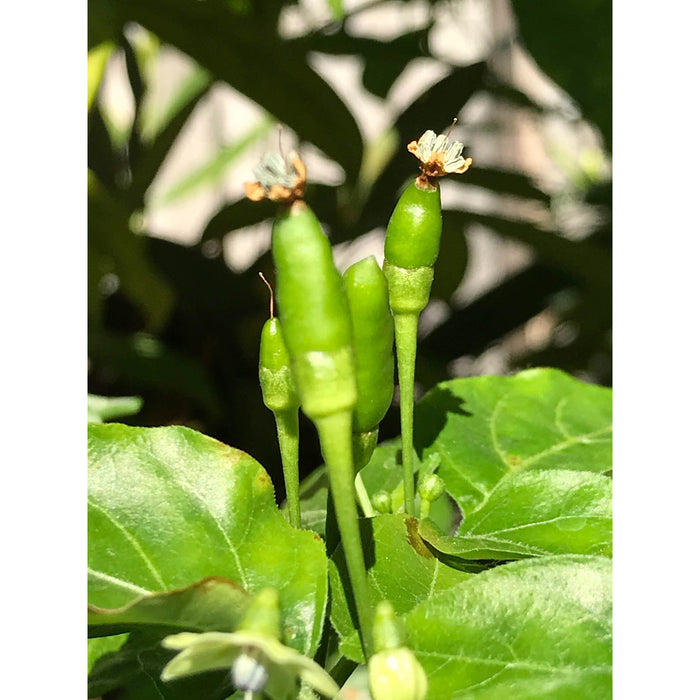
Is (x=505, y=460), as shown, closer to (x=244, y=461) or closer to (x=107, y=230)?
(x=244, y=461)

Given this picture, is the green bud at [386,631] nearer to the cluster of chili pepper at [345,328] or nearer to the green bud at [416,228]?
the cluster of chili pepper at [345,328]

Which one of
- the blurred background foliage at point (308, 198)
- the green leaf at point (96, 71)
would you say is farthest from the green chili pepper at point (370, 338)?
the green leaf at point (96, 71)

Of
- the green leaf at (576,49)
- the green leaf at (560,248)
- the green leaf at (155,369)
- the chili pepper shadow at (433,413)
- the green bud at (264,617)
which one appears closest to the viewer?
the green bud at (264,617)

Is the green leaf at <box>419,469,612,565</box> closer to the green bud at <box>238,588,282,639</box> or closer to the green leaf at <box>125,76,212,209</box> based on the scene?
the green bud at <box>238,588,282,639</box>

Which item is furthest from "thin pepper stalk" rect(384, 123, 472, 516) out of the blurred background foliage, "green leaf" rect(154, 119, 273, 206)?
"green leaf" rect(154, 119, 273, 206)

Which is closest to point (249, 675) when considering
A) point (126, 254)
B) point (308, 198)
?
point (126, 254)

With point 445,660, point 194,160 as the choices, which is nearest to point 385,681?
point 445,660

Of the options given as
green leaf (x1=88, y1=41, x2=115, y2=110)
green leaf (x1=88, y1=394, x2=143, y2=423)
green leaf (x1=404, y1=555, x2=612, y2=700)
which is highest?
green leaf (x1=88, y1=41, x2=115, y2=110)
